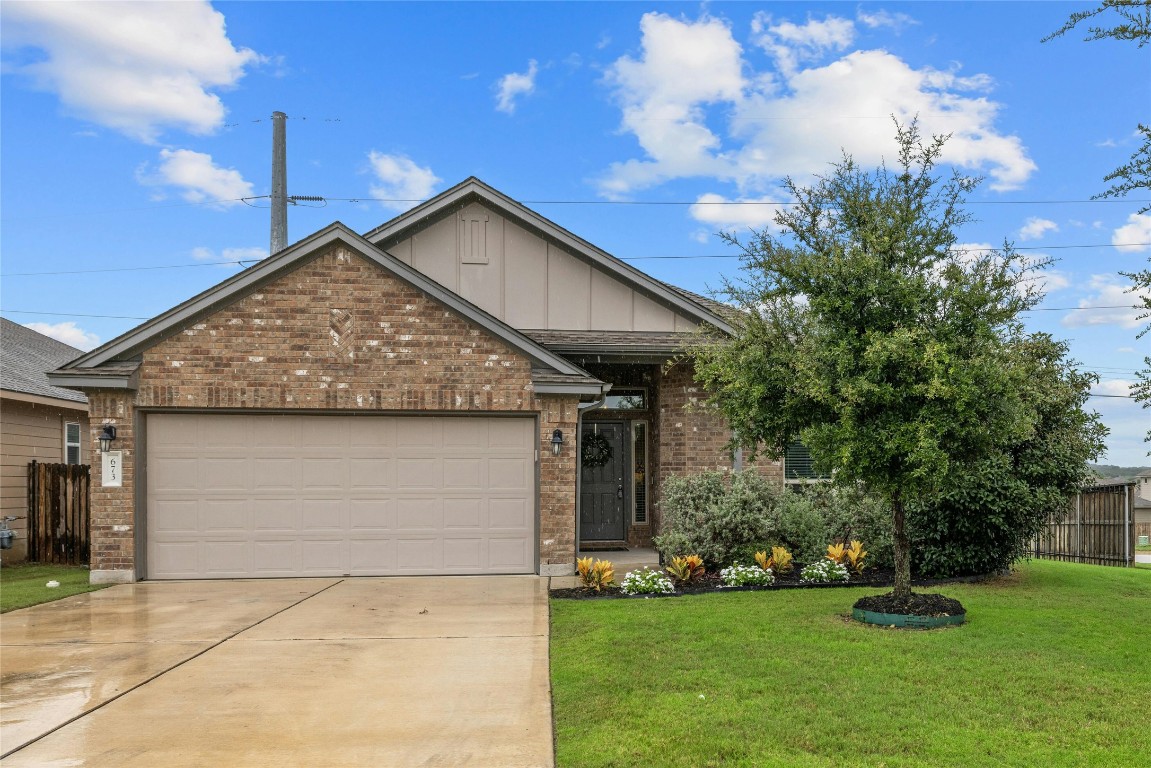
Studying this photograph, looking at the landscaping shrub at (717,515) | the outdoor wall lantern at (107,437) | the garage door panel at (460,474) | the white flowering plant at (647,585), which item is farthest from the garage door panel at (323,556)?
the landscaping shrub at (717,515)

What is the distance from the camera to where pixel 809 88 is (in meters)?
14.7

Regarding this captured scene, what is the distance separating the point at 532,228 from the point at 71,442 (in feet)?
36.8

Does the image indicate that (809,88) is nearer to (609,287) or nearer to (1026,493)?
(609,287)

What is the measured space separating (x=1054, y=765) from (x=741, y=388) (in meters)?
4.56

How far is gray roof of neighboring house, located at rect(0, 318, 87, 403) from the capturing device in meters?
16.1

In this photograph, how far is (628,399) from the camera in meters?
15.5

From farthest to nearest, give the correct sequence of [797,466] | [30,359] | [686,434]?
1. [30,359]
2. [797,466]
3. [686,434]

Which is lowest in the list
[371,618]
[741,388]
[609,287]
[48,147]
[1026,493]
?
[371,618]

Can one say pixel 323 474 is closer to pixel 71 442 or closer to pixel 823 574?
pixel 823 574

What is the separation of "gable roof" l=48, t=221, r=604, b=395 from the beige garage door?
0.85 meters

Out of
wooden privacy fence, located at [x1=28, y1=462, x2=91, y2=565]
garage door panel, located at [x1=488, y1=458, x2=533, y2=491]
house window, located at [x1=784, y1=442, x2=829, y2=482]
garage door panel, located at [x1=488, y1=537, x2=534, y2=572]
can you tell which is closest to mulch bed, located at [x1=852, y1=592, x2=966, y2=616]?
garage door panel, located at [x1=488, y1=537, x2=534, y2=572]

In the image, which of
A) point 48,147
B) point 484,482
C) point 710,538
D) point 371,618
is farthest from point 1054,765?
point 48,147

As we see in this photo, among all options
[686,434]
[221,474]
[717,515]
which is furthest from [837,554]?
[221,474]

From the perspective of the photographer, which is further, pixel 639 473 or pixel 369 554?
pixel 639 473
